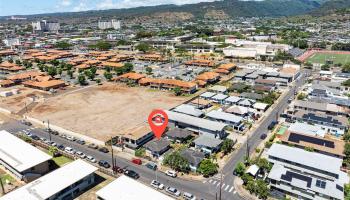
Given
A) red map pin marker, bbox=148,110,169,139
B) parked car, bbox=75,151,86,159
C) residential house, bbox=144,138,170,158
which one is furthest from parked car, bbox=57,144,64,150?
red map pin marker, bbox=148,110,169,139

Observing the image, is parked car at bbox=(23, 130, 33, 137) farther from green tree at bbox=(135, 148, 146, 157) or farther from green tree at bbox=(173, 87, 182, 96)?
green tree at bbox=(173, 87, 182, 96)

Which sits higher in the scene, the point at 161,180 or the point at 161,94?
the point at 161,94

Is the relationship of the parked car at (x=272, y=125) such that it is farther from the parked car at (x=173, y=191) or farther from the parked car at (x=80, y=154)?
the parked car at (x=80, y=154)

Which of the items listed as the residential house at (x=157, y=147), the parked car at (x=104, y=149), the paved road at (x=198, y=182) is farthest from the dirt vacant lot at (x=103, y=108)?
the residential house at (x=157, y=147)

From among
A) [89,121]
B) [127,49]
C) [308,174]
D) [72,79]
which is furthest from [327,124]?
[127,49]

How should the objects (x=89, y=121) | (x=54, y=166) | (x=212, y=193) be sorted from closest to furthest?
1. (x=212, y=193)
2. (x=54, y=166)
3. (x=89, y=121)

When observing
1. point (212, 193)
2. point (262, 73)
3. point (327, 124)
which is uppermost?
point (262, 73)

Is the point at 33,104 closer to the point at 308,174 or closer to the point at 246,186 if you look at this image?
the point at 246,186

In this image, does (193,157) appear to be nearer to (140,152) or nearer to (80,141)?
(140,152)
